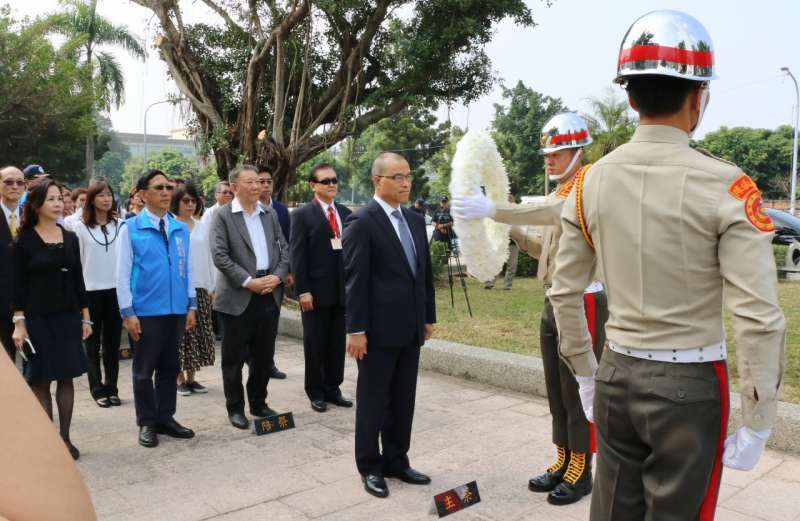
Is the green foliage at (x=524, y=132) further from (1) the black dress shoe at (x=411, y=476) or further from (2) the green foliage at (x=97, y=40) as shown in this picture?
(1) the black dress shoe at (x=411, y=476)

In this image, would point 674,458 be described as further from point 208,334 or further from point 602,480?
point 208,334

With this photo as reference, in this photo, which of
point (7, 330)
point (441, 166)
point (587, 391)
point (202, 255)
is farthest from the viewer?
point (441, 166)

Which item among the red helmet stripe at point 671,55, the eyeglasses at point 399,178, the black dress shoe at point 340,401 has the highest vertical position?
the red helmet stripe at point 671,55

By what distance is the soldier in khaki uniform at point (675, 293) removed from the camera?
6.10ft

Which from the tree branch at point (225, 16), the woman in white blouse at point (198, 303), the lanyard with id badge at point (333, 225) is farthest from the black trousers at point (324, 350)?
the tree branch at point (225, 16)

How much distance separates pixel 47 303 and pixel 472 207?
2.94m

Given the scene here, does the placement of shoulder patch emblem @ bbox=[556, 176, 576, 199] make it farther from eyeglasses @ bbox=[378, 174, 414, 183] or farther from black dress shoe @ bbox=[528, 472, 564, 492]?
black dress shoe @ bbox=[528, 472, 564, 492]

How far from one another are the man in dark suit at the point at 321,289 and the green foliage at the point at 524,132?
40053mm

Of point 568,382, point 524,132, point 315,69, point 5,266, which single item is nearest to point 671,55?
point 568,382

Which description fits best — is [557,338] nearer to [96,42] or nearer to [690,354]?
[690,354]

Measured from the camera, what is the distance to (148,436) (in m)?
4.76

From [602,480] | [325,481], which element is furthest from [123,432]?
[602,480]

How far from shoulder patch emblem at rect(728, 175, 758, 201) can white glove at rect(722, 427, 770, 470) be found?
67 cm

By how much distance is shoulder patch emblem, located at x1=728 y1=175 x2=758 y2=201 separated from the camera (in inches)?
73.2
